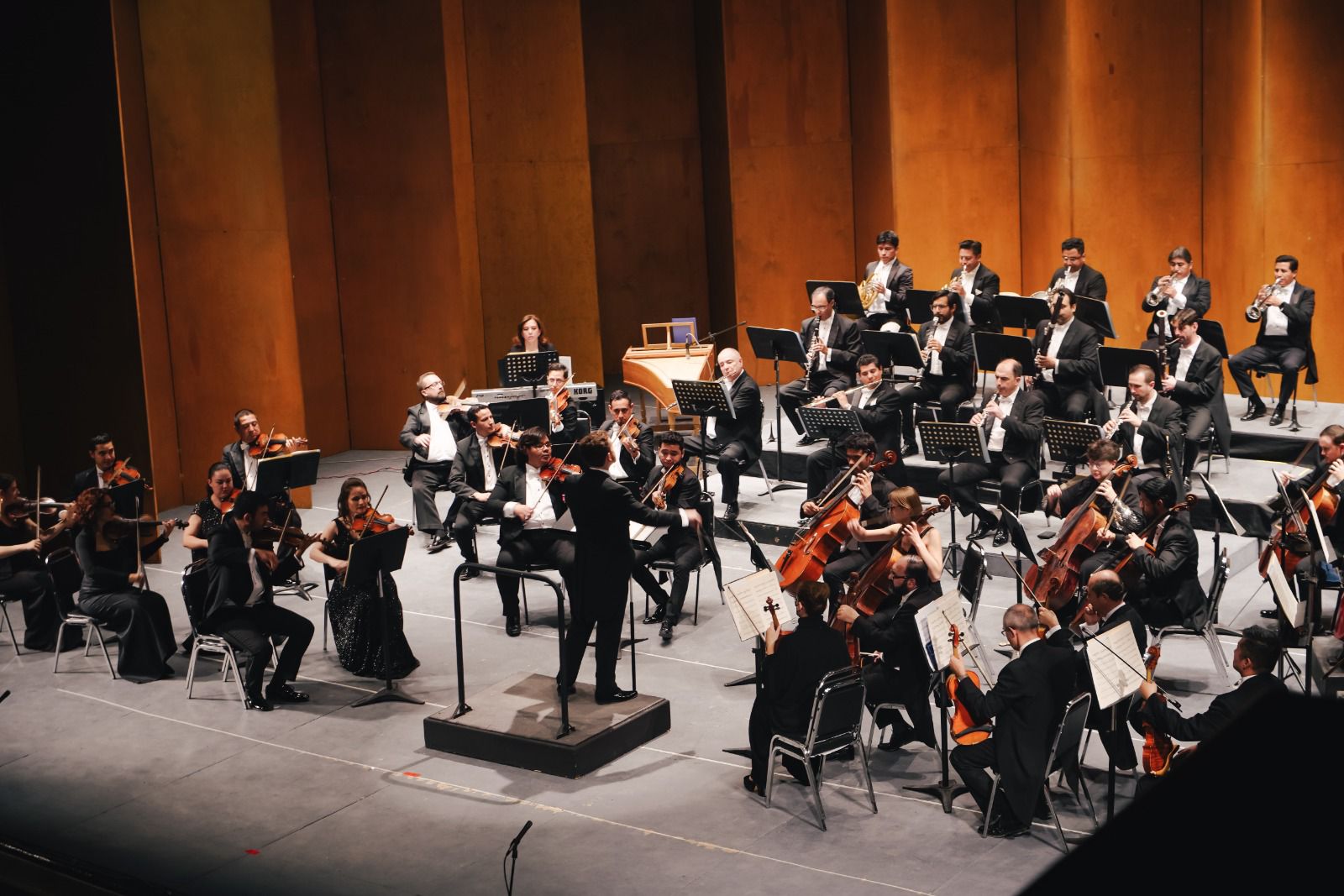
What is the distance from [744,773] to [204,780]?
8.47ft

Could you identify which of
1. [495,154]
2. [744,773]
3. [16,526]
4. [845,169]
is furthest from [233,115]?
[744,773]

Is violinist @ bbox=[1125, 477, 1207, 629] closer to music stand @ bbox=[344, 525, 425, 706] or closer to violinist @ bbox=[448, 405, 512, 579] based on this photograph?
music stand @ bbox=[344, 525, 425, 706]

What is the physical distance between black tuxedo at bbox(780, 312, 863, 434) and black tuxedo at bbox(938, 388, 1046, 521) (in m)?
1.58

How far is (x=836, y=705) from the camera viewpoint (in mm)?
6297

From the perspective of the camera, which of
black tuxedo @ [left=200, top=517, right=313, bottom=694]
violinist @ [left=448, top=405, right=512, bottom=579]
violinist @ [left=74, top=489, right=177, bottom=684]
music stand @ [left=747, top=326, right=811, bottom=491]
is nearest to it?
black tuxedo @ [left=200, top=517, right=313, bottom=694]

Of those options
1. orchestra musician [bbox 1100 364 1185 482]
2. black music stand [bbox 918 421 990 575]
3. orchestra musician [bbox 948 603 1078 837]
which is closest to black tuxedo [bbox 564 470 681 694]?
orchestra musician [bbox 948 603 1078 837]

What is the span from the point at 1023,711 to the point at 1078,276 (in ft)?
21.7

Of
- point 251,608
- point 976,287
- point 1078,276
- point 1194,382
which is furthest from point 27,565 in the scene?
point 1078,276

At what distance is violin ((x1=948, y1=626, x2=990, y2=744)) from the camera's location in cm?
625

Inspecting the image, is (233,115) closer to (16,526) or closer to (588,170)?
(588,170)

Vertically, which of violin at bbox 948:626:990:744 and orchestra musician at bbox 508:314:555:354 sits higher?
orchestra musician at bbox 508:314:555:354

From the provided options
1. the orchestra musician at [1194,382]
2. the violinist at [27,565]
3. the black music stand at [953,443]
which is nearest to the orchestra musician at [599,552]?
the black music stand at [953,443]

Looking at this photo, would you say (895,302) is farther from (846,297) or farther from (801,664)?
(801,664)

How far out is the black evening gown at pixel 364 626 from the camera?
321 inches
